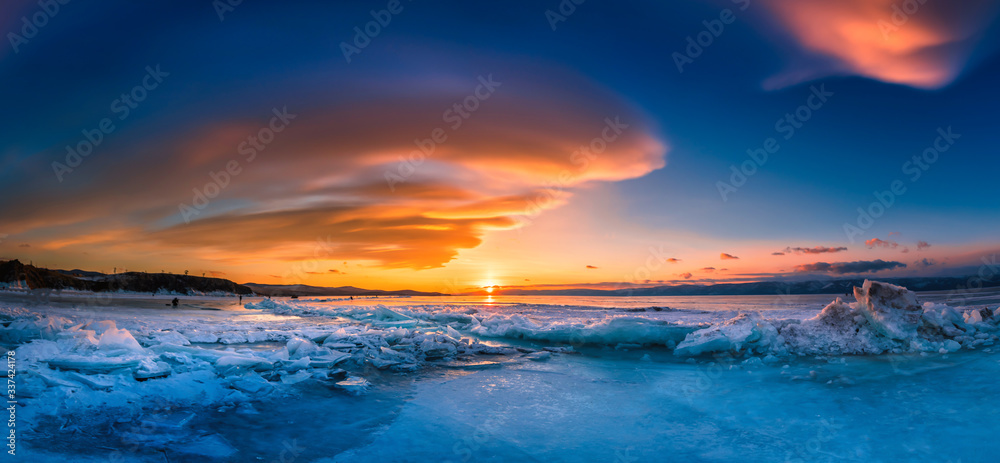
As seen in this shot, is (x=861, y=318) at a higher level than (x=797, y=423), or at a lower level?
higher

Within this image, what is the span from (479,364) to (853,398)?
25.6 feet

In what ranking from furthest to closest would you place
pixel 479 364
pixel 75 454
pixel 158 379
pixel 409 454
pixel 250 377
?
pixel 479 364, pixel 250 377, pixel 158 379, pixel 409 454, pixel 75 454

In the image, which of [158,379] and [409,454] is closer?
[409,454]

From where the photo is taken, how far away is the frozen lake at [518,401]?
5.21 meters

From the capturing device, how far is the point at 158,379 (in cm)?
705

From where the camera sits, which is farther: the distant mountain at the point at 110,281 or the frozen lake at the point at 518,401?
the distant mountain at the point at 110,281

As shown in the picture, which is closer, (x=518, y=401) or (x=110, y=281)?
(x=518, y=401)

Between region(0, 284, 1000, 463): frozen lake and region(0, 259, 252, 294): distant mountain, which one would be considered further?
region(0, 259, 252, 294): distant mountain

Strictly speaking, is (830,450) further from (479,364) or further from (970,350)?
(970,350)

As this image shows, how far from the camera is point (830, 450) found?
532 cm

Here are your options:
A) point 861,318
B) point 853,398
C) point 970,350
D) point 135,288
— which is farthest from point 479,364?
point 135,288

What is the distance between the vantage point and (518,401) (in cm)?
755

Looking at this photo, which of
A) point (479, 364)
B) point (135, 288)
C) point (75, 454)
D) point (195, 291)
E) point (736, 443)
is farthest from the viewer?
point (195, 291)

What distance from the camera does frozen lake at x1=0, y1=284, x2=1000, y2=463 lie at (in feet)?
17.1
